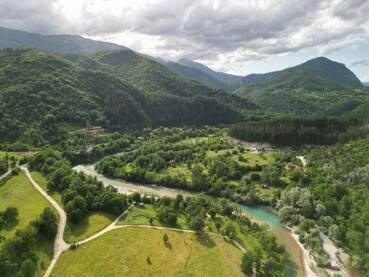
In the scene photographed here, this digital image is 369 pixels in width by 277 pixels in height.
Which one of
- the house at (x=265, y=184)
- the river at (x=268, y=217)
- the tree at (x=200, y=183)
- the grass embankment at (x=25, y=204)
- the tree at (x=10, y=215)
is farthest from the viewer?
the tree at (x=200, y=183)

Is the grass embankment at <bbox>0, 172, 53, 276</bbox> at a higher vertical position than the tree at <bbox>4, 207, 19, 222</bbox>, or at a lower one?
lower

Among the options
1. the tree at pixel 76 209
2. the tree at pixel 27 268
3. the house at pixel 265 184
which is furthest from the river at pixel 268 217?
the tree at pixel 27 268

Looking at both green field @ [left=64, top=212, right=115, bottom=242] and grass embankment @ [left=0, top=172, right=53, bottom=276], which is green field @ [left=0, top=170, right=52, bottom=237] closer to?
grass embankment @ [left=0, top=172, right=53, bottom=276]

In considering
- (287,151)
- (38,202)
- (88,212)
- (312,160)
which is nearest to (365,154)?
(312,160)

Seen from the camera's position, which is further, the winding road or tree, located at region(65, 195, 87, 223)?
tree, located at region(65, 195, 87, 223)

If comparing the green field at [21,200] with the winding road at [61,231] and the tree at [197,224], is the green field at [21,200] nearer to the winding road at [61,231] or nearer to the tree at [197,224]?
the winding road at [61,231]

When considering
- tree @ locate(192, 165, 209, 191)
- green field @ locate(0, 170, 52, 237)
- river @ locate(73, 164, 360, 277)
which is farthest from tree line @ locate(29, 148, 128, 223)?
tree @ locate(192, 165, 209, 191)
